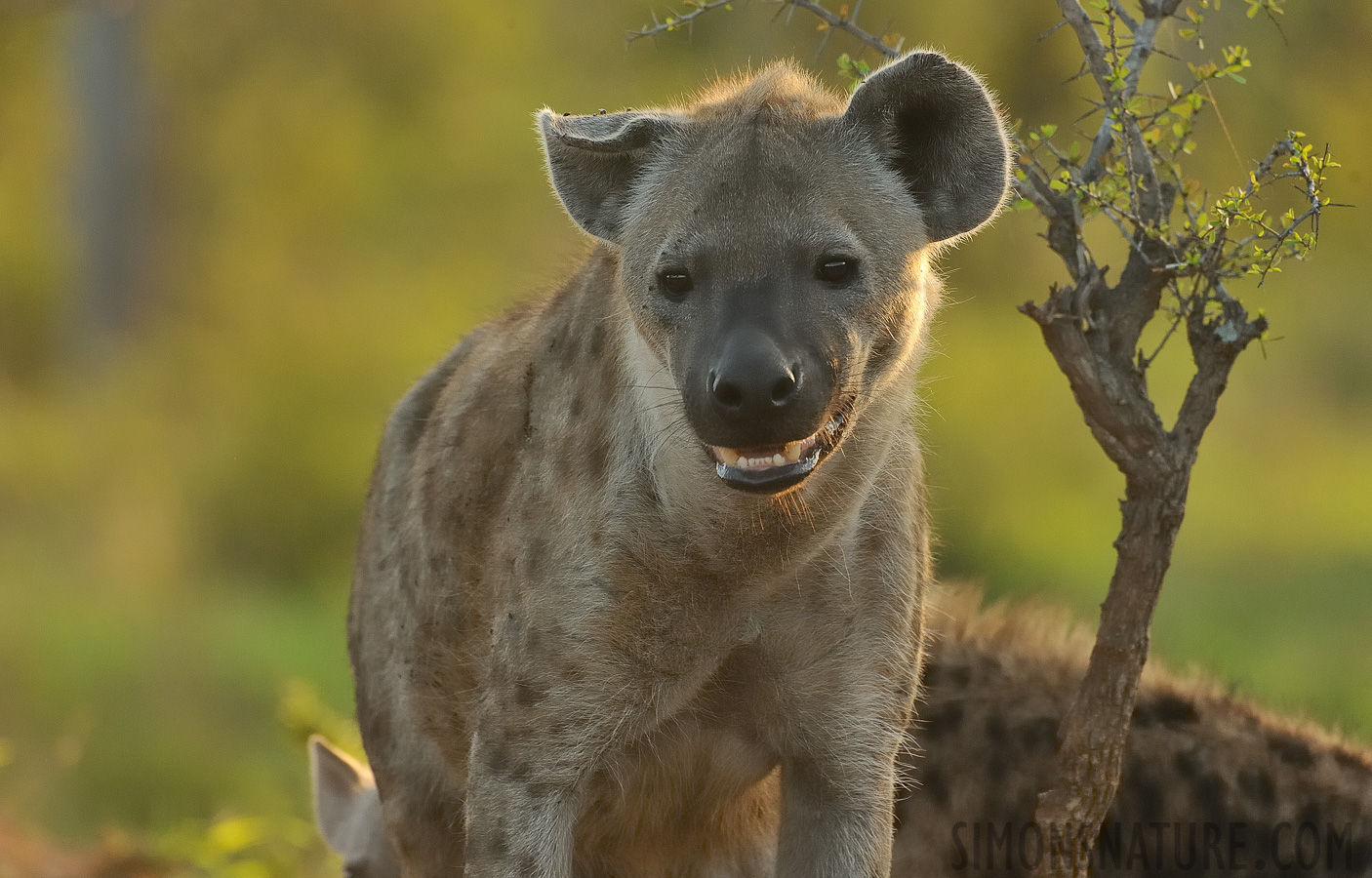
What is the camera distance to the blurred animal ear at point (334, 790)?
4.36 meters

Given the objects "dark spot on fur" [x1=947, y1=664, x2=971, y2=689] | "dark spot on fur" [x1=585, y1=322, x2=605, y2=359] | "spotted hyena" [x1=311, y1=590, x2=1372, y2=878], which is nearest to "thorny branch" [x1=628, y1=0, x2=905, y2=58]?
"dark spot on fur" [x1=585, y1=322, x2=605, y2=359]

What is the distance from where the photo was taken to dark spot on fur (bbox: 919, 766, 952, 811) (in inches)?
156

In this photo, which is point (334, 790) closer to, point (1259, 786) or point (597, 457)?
point (597, 457)

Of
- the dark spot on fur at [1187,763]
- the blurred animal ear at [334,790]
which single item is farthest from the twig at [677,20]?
the blurred animal ear at [334,790]

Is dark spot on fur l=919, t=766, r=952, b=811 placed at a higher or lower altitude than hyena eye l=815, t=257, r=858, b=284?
lower

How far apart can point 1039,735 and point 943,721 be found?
22 cm

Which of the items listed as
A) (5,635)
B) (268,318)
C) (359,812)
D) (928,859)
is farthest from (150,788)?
(928,859)

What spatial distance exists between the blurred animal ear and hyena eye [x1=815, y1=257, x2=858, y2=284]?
2085 millimetres

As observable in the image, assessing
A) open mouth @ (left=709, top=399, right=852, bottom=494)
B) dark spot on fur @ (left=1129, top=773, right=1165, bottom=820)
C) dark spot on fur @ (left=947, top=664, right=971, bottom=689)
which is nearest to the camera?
open mouth @ (left=709, top=399, right=852, bottom=494)

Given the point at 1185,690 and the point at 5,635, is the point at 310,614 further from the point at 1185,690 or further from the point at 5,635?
the point at 1185,690

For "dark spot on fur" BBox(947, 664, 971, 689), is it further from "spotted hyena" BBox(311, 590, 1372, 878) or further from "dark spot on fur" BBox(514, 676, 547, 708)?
"dark spot on fur" BBox(514, 676, 547, 708)

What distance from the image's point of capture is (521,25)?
13.4 m

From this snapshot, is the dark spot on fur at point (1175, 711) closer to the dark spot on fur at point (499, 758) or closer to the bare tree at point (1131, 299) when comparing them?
the bare tree at point (1131, 299)

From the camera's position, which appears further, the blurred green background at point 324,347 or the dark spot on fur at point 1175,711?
the blurred green background at point 324,347
